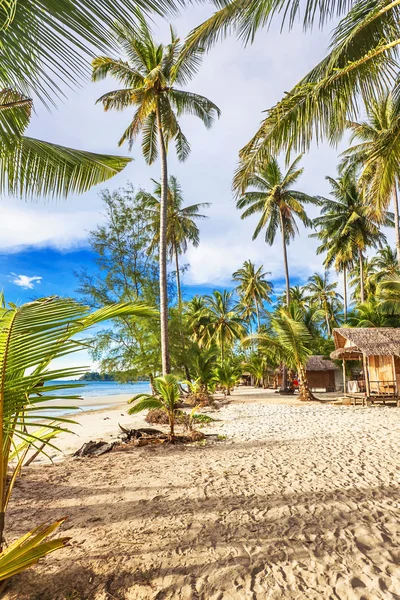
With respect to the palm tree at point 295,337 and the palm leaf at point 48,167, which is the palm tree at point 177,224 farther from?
the palm leaf at point 48,167

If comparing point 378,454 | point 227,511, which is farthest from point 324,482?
point 378,454

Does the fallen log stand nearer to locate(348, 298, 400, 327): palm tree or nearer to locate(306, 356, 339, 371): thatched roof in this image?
locate(348, 298, 400, 327): palm tree

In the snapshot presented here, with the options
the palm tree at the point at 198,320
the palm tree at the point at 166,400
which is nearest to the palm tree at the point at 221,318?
the palm tree at the point at 198,320

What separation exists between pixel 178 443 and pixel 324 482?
11.2ft

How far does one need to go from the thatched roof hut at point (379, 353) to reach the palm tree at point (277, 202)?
833 centimetres

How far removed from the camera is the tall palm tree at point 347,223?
2569cm

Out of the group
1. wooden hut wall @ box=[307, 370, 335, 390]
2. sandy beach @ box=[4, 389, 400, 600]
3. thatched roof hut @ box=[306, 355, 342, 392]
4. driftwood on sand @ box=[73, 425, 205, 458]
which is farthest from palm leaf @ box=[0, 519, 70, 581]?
wooden hut wall @ box=[307, 370, 335, 390]

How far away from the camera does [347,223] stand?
1008 inches

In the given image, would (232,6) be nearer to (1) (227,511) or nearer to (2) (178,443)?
(1) (227,511)

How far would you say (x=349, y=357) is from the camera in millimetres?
17516

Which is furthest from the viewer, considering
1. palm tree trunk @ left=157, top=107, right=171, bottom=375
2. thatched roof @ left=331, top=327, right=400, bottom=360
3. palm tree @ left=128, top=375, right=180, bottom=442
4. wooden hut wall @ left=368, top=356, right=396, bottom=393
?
wooden hut wall @ left=368, top=356, right=396, bottom=393

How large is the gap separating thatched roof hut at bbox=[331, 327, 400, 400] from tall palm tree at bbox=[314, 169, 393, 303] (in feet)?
35.0

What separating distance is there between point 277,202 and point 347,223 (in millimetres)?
5900

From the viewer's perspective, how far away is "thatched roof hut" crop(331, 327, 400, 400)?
1356cm
